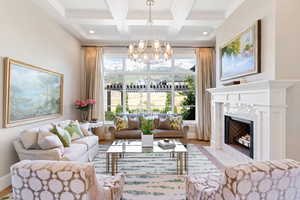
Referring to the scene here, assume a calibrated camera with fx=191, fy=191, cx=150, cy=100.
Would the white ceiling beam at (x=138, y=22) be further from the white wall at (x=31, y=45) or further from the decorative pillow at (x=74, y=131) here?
the decorative pillow at (x=74, y=131)

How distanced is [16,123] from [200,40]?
5446mm

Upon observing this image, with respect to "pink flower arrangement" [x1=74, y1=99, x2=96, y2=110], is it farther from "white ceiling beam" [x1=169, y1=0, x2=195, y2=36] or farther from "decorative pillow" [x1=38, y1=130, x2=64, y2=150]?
"white ceiling beam" [x1=169, y1=0, x2=195, y2=36]

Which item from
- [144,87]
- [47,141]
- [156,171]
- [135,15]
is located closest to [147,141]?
[156,171]

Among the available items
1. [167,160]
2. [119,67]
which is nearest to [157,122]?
[167,160]

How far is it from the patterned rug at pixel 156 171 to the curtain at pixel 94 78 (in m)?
1.60

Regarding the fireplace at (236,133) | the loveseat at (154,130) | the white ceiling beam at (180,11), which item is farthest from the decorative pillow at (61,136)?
the fireplace at (236,133)

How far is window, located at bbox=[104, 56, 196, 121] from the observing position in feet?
21.8

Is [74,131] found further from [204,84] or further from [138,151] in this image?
[204,84]

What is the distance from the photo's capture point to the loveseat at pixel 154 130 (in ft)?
16.8

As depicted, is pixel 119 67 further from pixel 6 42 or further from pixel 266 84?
pixel 266 84

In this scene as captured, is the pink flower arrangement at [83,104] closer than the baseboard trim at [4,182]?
No

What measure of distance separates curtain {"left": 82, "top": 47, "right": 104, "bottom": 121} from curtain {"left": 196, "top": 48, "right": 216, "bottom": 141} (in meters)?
3.23

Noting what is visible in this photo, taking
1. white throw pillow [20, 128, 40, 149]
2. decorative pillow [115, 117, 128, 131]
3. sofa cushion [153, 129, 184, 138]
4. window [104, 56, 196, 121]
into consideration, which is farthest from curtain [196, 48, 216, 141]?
white throw pillow [20, 128, 40, 149]

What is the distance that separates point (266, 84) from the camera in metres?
2.96
